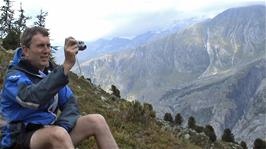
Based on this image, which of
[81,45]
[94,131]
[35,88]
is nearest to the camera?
[35,88]

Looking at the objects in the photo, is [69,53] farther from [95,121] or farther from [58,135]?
[95,121]

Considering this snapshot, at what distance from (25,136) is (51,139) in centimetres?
43

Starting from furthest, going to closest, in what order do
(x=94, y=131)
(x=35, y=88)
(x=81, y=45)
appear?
1. (x=94, y=131)
2. (x=81, y=45)
3. (x=35, y=88)

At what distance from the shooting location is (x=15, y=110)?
6266 millimetres

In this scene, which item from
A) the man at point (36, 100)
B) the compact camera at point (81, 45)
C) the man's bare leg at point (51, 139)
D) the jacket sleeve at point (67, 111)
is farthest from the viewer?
the jacket sleeve at point (67, 111)

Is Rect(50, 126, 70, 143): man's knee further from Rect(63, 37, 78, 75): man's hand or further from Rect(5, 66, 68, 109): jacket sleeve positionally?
Rect(63, 37, 78, 75): man's hand

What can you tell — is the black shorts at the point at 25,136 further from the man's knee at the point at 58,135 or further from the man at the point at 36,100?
the man's knee at the point at 58,135

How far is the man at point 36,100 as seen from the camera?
584 centimetres

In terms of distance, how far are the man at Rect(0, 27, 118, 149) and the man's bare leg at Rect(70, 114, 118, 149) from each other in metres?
0.01

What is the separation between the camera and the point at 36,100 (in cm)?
586

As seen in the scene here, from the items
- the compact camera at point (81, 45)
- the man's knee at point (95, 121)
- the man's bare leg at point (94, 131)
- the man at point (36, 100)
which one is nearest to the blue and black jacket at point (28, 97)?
the man at point (36, 100)

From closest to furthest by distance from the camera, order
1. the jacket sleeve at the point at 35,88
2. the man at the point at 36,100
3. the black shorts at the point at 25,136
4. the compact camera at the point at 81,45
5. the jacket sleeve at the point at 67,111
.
A: the jacket sleeve at the point at 35,88 → the man at the point at 36,100 → the compact camera at the point at 81,45 → the black shorts at the point at 25,136 → the jacket sleeve at the point at 67,111

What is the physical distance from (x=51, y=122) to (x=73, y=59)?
1.12 metres

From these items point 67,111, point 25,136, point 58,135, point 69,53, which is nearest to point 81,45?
point 69,53
